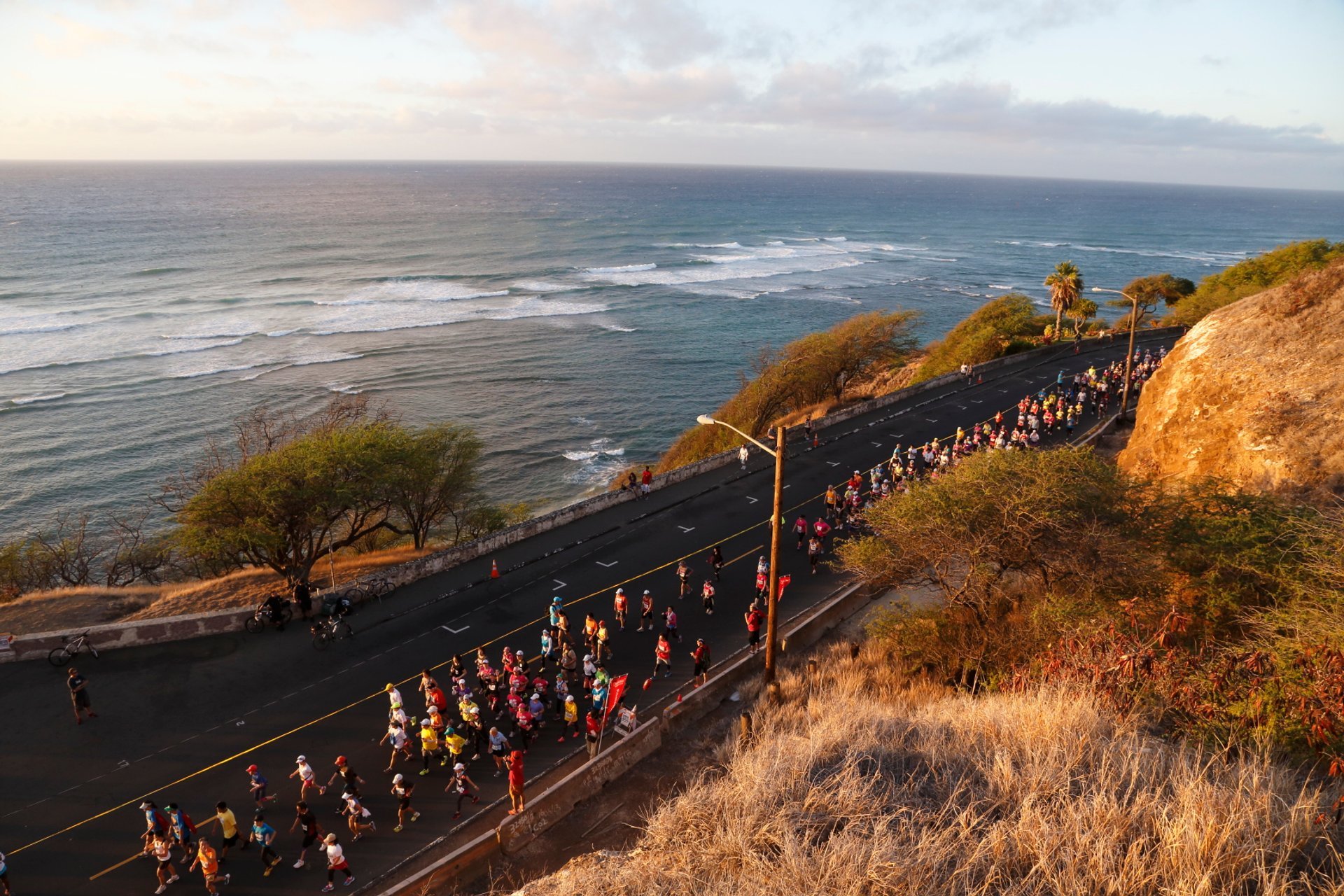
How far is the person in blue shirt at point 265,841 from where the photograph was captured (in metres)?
11.9

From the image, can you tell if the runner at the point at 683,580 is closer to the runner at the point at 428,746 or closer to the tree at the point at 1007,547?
the tree at the point at 1007,547

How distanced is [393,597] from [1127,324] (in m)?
62.2

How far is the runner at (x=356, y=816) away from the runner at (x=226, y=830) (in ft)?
5.40

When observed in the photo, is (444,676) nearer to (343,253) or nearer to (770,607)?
(770,607)

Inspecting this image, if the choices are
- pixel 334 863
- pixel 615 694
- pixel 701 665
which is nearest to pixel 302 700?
pixel 334 863

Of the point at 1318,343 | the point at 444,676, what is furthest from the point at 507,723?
the point at 1318,343

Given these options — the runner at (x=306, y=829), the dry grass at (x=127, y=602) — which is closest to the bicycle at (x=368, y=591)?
the dry grass at (x=127, y=602)

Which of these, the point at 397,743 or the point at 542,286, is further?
the point at 542,286

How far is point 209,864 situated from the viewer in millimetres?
11375

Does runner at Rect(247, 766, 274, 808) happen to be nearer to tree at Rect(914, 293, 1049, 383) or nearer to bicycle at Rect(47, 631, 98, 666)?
bicycle at Rect(47, 631, 98, 666)

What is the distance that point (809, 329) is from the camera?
76.6 m

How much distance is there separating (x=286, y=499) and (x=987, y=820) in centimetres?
2100

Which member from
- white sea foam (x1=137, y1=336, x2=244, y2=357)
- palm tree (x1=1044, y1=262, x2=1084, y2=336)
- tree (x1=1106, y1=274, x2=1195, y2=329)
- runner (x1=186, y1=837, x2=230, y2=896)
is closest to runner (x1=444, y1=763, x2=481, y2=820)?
runner (x1=186, y1=837, x2=230, y2=896)

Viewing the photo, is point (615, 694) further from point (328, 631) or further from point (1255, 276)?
point (1255, 276)
